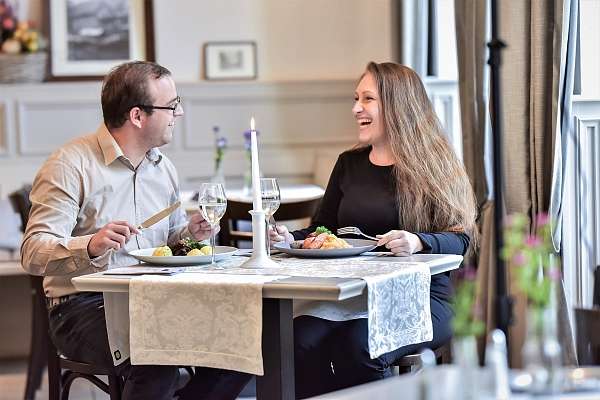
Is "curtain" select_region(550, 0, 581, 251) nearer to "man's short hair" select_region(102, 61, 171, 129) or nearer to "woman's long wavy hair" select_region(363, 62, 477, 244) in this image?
"woman's long wavy hair" select_region(363, 62, 477, 244)

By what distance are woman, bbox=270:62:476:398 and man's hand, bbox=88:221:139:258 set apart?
1.43ft

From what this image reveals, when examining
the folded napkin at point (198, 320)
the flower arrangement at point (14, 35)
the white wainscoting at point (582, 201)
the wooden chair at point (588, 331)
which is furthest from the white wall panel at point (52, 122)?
the wooden chair at point (588, 331)

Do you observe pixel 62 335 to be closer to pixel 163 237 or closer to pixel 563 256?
pixel 163 237

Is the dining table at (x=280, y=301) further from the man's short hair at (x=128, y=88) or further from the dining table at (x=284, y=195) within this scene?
the dining table at (x=284, y=195)

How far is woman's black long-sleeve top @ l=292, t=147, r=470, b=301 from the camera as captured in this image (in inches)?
118

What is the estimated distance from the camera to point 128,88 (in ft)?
10.3

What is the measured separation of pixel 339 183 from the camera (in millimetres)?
3271

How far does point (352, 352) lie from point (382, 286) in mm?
432

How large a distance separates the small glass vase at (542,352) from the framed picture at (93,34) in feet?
16.1

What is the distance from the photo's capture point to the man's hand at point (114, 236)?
2697mm

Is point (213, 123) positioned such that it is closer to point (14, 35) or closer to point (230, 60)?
point (230, 60)

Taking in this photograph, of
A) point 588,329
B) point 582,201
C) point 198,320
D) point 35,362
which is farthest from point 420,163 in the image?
point 35,362

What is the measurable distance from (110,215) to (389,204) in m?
0.80

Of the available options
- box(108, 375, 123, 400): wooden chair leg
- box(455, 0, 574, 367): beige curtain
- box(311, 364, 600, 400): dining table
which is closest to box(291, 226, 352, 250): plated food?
box(108, 375, 123, 400): wooden chair leg
